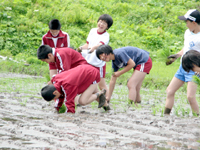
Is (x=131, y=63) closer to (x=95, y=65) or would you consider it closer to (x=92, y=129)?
(x=95, y=65)

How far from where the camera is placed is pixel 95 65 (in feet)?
→ 20.1

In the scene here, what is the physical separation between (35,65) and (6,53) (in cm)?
219

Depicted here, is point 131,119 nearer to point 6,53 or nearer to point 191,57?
point 191,57

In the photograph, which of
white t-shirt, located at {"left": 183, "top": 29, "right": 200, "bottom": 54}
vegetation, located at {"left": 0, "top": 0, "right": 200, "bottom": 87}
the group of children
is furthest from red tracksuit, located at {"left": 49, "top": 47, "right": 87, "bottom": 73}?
vegetation, located at {"left": 0, "top": 0, "right": 200, "bottom": 87}

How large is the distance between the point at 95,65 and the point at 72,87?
1.07 m

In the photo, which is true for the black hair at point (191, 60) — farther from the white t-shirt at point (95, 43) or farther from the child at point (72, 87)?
the white t-shirt at point (95, 43)

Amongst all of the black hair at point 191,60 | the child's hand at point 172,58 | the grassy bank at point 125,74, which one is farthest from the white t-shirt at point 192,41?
the grassy bank at point 125,74

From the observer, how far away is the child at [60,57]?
535 cm

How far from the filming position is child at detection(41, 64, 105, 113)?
5.10 m

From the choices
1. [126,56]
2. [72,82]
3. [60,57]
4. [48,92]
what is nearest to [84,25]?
[126,56]

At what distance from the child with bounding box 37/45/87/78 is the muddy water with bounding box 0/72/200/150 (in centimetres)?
77

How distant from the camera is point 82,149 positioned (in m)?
3.16

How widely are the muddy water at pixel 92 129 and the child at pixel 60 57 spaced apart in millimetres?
767

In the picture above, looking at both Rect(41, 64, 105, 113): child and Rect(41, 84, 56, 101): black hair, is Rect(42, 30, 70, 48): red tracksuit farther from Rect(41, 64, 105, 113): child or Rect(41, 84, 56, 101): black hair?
Rect(41, 84, 56, 101): black hair
